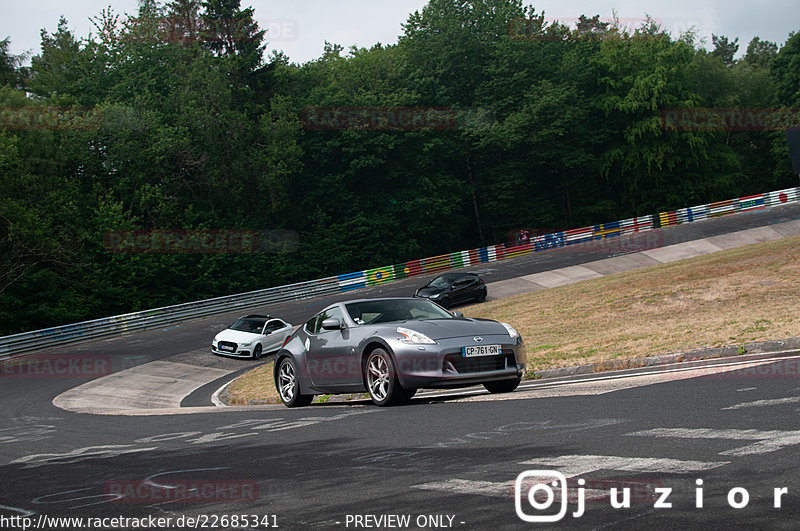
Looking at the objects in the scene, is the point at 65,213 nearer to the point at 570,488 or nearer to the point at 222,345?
the point at 222,345

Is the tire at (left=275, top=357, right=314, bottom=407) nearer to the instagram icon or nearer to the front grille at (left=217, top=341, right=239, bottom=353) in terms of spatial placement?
the instagram icon

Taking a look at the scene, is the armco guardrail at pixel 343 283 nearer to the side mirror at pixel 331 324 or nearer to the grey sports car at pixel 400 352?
the grey sports car at pixel 400 352

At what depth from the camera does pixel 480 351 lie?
34.2 feet

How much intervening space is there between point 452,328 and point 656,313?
12.7 metres

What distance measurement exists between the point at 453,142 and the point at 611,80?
1559 cm

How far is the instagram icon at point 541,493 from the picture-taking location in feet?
15.0

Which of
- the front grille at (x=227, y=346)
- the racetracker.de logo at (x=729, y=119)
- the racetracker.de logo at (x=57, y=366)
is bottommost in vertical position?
the front grille at (x=227, y=346)

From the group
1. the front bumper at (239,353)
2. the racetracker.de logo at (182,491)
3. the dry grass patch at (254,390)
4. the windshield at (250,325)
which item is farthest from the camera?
the windshield at (250,325)

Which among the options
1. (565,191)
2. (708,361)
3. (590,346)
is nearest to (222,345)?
(590,346)

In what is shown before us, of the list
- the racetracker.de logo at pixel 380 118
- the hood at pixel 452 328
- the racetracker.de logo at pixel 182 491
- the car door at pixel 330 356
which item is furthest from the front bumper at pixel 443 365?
the racetracker.de logo at pixel 380 118

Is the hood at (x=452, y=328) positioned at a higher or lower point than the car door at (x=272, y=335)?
higher

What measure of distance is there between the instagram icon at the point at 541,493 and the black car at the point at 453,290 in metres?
31.5

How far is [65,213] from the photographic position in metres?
50.2

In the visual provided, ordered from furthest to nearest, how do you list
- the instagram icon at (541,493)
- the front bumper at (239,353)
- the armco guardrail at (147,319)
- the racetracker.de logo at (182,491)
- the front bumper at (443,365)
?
the armco guardrail at (147,319) < the front bumper at (239,353) < the front bumper at (443,365) < the racetracker.de logo at (182,491) < the instagram icon at (541,493)
